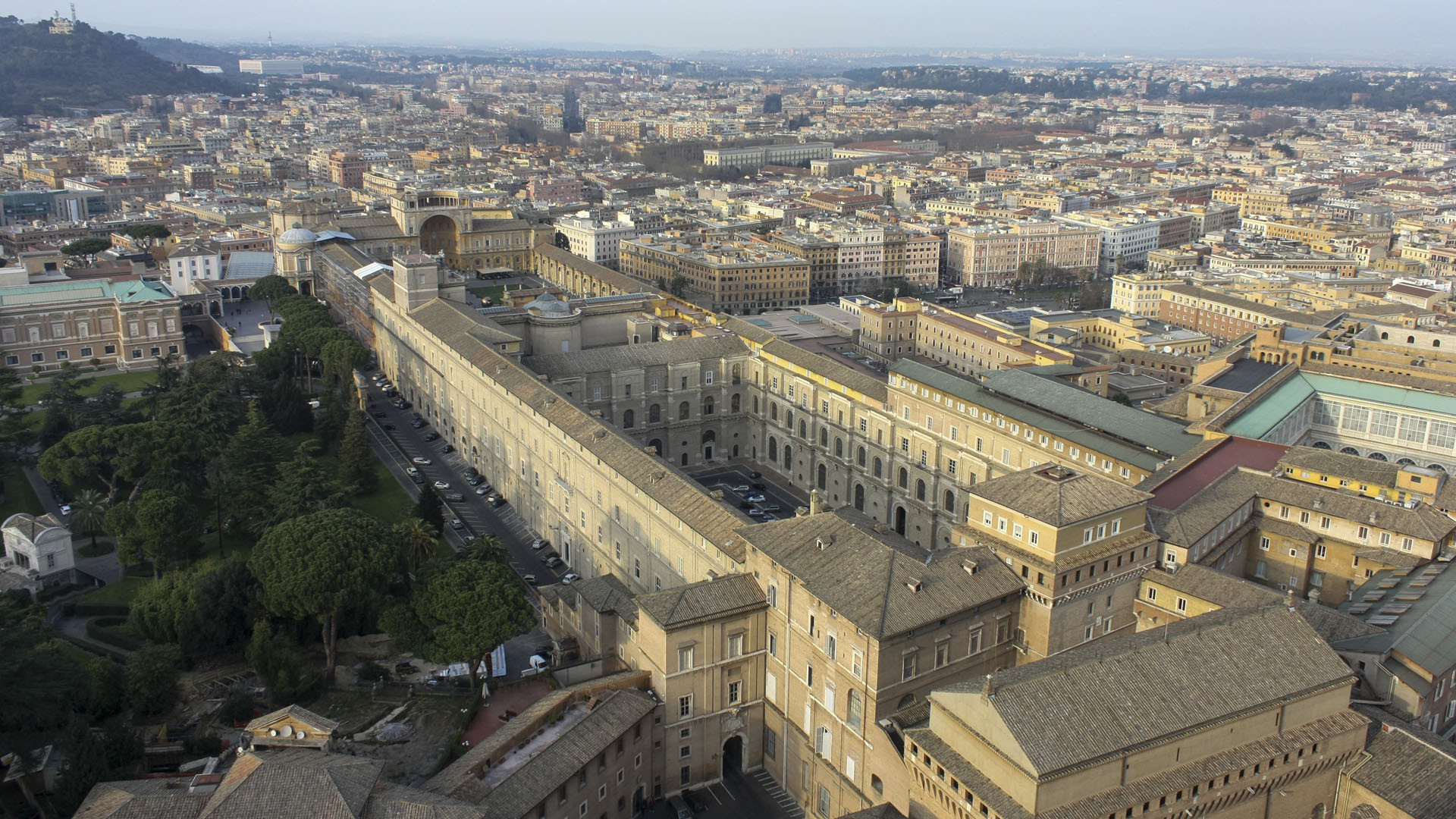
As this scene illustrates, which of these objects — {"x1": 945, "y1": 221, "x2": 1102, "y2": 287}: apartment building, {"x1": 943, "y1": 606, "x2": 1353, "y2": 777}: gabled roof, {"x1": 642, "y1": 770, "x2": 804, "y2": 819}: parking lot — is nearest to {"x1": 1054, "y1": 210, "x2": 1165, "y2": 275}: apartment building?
{"x1": 945, "y1": 221, "x2": 1102, "y2": 287}: apartment building

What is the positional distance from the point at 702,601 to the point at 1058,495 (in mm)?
14294

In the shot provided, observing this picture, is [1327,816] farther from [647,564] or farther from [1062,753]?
[647,564]

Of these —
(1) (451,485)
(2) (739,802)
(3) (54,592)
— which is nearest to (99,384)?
(1) (451,485)

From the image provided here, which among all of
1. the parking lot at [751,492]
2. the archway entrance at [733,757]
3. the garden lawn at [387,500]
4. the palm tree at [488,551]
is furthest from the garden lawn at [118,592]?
the parking lot at [751,492]

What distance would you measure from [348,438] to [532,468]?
535 inches

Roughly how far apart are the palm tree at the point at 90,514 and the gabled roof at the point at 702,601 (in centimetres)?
3582

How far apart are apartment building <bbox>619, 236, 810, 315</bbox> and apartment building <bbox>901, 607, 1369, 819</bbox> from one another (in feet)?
333

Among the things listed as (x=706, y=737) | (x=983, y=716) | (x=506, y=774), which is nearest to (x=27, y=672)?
(x=506, y=774)

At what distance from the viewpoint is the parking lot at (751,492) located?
7619cm

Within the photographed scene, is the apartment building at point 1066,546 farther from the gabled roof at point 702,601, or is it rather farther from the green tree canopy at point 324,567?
the green tree canopy at point 324,567

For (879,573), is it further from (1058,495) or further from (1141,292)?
(1141,292)

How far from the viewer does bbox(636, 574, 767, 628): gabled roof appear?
44.7 meters

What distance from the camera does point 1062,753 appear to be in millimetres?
33375

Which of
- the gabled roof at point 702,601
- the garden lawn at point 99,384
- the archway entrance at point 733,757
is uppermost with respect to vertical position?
the gabled roof at point 702,601
